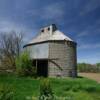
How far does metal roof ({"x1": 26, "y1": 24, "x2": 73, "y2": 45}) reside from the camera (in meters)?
32.2

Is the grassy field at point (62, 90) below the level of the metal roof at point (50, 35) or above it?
below

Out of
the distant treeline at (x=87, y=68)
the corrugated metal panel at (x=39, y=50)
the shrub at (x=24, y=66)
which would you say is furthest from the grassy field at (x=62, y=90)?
the distant treeline at (x=87, y=68)

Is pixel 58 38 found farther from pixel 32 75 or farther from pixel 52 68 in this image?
pixel 32 75

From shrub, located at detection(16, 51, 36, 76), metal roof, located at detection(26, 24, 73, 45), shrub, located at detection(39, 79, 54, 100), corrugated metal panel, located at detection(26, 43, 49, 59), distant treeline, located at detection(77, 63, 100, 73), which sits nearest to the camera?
shrub, located at detection(39, 79, 54, 100)

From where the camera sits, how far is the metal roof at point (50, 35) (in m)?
32.2

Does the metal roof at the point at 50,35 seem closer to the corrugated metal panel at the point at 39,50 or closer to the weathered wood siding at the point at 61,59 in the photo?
the corrugated metal panel at the point at 39,50

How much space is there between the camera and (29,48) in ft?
115

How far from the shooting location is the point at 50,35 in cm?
3341

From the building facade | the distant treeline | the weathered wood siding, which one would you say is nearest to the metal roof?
the building facade

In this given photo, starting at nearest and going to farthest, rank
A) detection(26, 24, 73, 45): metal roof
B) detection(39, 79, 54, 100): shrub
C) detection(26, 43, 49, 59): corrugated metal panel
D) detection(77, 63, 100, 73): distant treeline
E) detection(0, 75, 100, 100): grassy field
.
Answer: detection(39, 79, 54, 100): shrub
detection(0, 75, 100, 100): grassy field
detection(26, 43, 49, 59): corrugated metal panel
detection(26, 24, 73, 45): metal roof
detection(77, 63, 100, 73): distant treeline

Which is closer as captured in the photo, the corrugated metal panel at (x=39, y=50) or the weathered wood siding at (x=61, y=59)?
the weathered wood siding at (x=61, y=59)

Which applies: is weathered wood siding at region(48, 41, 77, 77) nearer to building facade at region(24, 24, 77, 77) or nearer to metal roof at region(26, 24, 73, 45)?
building facade at region(24, 24, 77, 77)

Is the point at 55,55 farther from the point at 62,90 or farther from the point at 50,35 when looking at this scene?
the point at 62,90

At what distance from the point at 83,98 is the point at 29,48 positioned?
76.8ft
